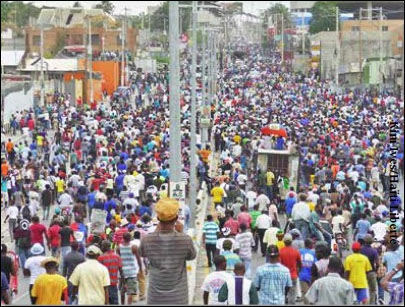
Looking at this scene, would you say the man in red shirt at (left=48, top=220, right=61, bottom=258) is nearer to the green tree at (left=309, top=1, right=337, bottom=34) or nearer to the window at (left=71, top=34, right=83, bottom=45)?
the green tree at (left=309, top=1, right=337, bottom=34)

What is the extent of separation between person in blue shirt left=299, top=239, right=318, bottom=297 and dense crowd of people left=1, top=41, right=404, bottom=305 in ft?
0.05

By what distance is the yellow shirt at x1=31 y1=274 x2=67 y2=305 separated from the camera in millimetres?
10008

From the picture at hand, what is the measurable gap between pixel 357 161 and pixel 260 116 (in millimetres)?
2771

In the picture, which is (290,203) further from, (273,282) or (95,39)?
(95,39)

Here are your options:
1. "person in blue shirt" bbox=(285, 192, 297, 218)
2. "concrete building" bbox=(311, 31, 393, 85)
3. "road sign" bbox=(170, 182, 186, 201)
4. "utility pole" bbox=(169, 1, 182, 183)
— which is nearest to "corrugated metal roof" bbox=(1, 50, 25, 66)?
"concrete building" bbox=(311, 31, 393, 85)

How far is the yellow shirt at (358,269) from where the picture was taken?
39.0ft

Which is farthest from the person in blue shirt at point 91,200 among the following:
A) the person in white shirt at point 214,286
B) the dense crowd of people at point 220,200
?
the person in white shirt at point 214,286

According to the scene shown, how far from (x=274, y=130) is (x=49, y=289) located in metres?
16.5

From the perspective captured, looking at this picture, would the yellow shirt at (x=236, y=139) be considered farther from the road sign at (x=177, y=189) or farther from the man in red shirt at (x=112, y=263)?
the man in red shirt at (x=112, y=263)

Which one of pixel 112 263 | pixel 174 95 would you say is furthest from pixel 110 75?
pixel 112 263

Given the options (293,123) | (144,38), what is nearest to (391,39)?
(144,38)

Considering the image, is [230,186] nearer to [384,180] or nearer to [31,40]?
[384,180]

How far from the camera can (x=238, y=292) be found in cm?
948

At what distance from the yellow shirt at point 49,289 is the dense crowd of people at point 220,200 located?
0.01 m
